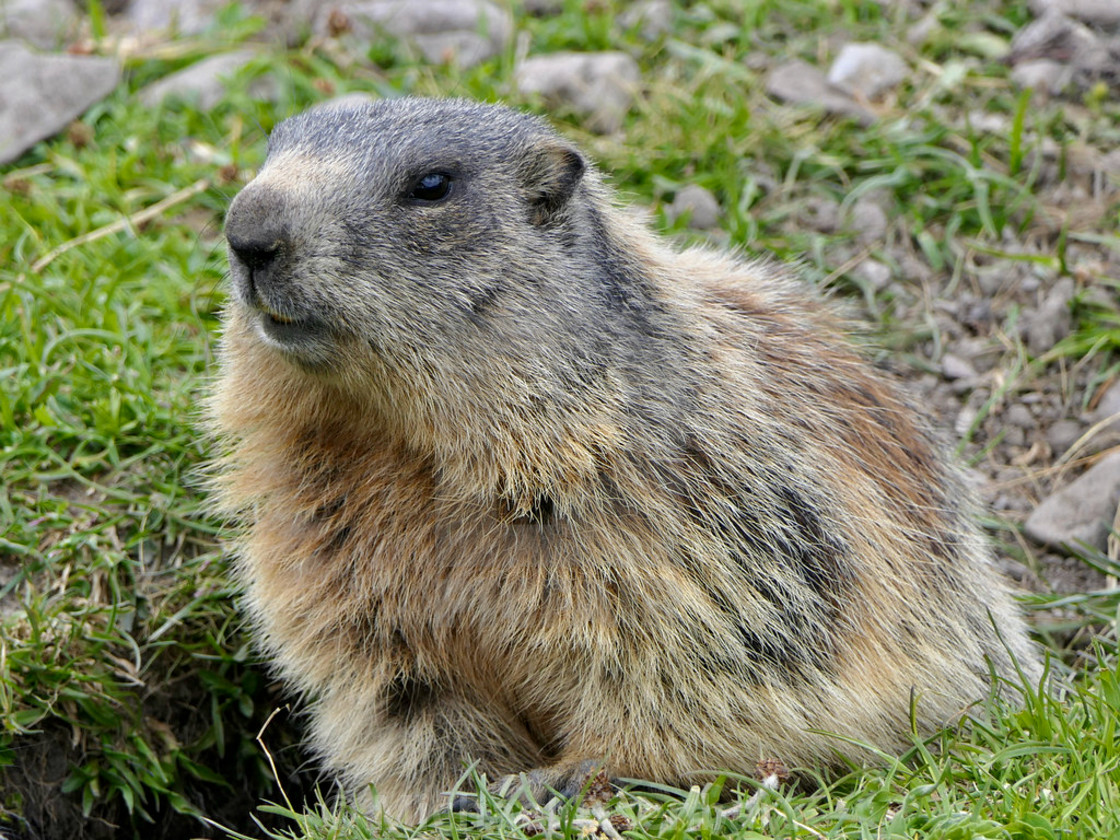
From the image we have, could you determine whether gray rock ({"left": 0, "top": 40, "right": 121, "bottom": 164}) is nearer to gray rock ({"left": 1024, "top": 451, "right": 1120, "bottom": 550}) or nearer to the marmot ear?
the marmot ear

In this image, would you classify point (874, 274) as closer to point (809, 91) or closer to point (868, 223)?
point (868, 223)

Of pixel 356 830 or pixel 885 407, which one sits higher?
pixel 885 407

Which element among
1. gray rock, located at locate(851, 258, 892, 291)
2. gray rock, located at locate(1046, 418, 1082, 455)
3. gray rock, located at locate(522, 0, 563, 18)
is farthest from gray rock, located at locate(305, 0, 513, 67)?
gray rock, located at locate(1046, 418, 1082, 455)

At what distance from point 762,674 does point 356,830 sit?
132 cm

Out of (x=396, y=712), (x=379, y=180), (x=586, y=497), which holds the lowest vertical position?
(x=396, y=712)

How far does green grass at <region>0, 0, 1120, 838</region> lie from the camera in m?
3.84

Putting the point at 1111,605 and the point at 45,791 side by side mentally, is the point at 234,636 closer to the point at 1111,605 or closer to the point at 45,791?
the point at 45,791

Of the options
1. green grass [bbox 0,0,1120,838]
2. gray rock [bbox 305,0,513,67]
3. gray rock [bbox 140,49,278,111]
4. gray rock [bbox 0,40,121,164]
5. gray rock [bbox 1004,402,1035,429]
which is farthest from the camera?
gray rock [bbox 305,0,513,67]

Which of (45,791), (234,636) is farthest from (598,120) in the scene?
(45,791)

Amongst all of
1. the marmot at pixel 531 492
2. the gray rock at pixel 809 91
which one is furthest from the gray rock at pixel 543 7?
the marmot at pixel 531 492

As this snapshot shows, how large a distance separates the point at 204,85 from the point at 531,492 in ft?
14.0

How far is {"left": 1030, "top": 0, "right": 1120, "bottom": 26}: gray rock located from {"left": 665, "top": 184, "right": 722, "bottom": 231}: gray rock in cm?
225

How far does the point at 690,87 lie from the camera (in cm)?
704

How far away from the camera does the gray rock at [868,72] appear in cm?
704
